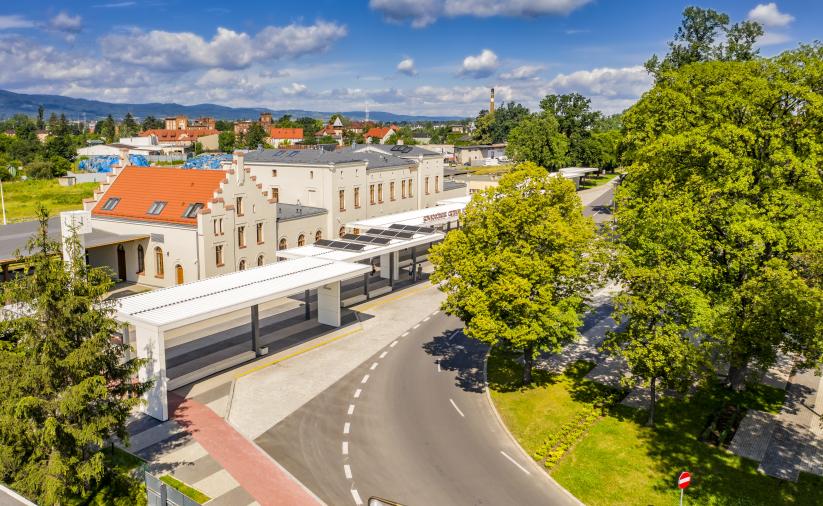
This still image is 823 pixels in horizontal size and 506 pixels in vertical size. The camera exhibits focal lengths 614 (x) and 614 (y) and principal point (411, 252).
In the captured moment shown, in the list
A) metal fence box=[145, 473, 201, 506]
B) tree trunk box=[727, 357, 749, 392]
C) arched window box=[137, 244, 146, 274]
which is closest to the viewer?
metal fence box=[145, 473, 201, 506]

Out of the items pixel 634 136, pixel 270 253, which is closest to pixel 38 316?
pixel 270 253

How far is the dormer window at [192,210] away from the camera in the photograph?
4484 centimetres

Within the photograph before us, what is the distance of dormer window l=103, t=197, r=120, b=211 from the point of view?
49188mm

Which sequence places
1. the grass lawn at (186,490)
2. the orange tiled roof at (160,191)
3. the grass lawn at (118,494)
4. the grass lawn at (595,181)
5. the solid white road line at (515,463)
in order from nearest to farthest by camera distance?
the grass lawn at (118,494)
the grass lawn at (186,490)
the solid white road line at (515,463)
the orange tiled roof at (160,191)
the grass lawn at (595,181)

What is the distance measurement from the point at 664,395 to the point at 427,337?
14349 mm

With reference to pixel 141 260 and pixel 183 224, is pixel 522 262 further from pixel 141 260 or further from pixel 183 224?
pixel 141 260

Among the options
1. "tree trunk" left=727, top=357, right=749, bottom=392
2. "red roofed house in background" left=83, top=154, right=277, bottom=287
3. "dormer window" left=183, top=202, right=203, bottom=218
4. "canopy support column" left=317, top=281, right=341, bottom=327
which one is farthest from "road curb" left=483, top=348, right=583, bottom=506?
"dormer window" left=183, top=202, right=203, bottom=218

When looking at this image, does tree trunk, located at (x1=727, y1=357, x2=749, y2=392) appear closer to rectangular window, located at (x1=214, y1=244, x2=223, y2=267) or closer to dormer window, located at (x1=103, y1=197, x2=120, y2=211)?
rectangular window, located at (x1=214, y1=244, x2=223, y2=267)

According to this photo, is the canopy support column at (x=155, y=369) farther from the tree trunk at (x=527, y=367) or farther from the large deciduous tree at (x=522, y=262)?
the tree trunk at (x=527, y=367)

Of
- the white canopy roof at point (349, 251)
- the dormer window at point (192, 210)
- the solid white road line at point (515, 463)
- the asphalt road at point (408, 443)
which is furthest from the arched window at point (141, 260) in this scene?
the solid white road line at point (515, 463)

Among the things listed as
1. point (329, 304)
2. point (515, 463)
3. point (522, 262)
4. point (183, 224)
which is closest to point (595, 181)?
point (329, 304)

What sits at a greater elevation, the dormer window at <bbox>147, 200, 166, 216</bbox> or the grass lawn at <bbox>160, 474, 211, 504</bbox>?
the dormer window at <bbox>147, 200, 166, 216</bbox>

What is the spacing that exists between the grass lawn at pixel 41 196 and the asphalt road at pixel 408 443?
63.7 metres

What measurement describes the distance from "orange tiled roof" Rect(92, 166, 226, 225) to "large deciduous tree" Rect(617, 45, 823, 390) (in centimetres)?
3108
